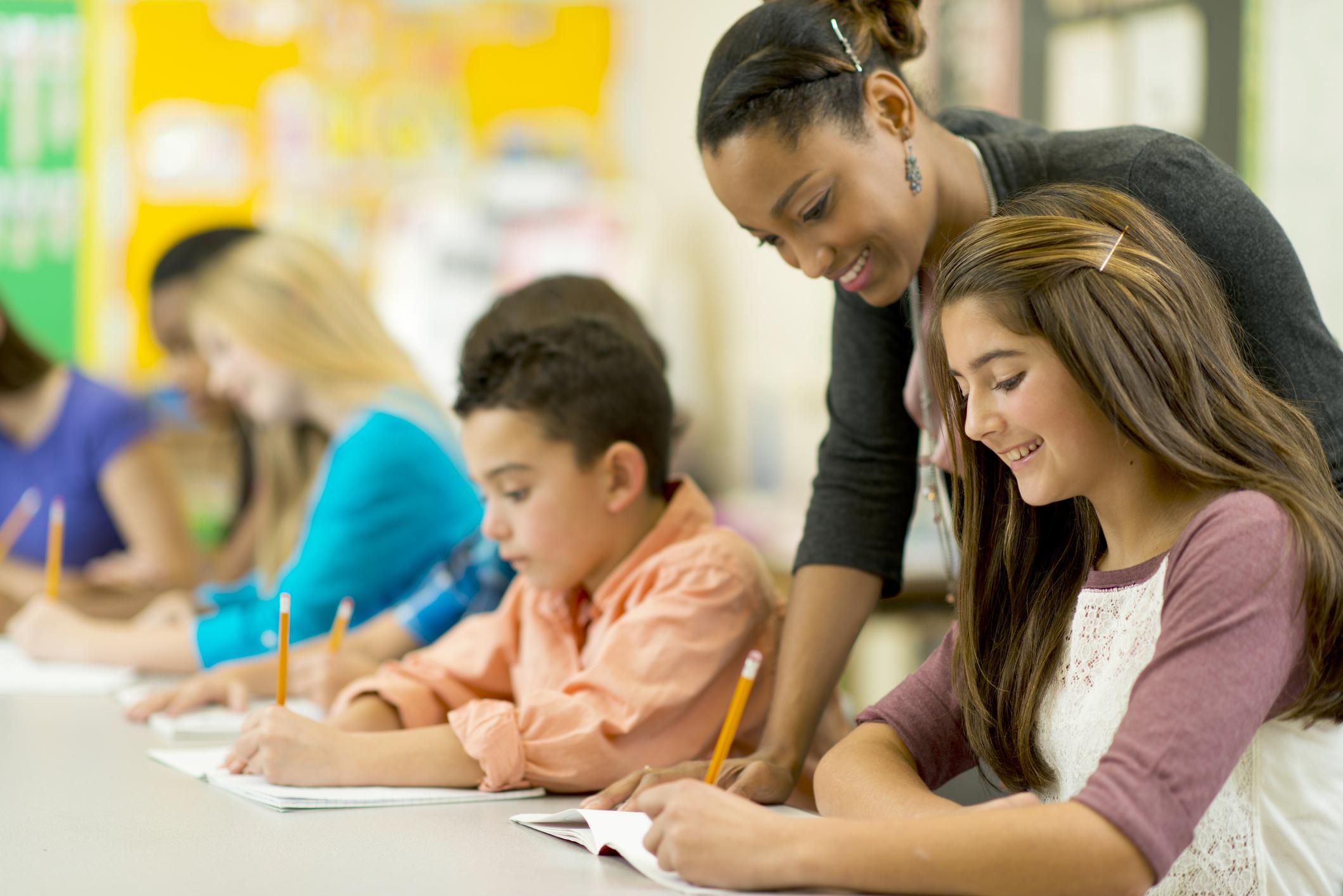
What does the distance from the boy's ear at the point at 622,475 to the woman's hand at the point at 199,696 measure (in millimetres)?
532

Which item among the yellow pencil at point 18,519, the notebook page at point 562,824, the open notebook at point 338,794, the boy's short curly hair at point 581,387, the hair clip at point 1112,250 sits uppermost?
the hair clip at point 1112,250

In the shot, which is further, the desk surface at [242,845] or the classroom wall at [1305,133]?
the classroom wall at [1305,133]

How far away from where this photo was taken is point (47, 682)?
1790 millimetres

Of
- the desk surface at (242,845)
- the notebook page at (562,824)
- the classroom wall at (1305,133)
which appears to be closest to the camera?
the desk surface at (242,845)

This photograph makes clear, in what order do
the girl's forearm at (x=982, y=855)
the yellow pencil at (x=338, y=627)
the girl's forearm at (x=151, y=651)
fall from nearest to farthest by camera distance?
the girl's forearm at (x=982, y=855) < the yellow pencil at (x=338, y=627) < the girl's forearm at (x=151, y=651)

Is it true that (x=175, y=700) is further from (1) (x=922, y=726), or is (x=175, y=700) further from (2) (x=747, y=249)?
(2) (x=747, y=249)

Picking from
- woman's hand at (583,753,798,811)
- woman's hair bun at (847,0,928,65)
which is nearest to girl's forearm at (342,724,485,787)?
woman's hand at (583,753,798,811)

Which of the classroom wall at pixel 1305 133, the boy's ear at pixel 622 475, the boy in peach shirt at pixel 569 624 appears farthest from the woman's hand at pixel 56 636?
the classroom wall at pixel 1305 133

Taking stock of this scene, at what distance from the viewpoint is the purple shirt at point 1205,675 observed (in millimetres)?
834

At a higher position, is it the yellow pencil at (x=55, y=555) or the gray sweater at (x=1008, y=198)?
the gray sweater at (x=1008, y=198)

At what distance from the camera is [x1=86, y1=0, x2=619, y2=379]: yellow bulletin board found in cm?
448

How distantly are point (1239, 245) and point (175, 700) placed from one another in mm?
1202

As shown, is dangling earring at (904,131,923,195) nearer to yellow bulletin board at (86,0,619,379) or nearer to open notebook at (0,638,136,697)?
open notebook at (0,638,136,697)

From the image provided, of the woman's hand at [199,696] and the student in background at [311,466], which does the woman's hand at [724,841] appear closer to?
the woman's hand at [199,696]
